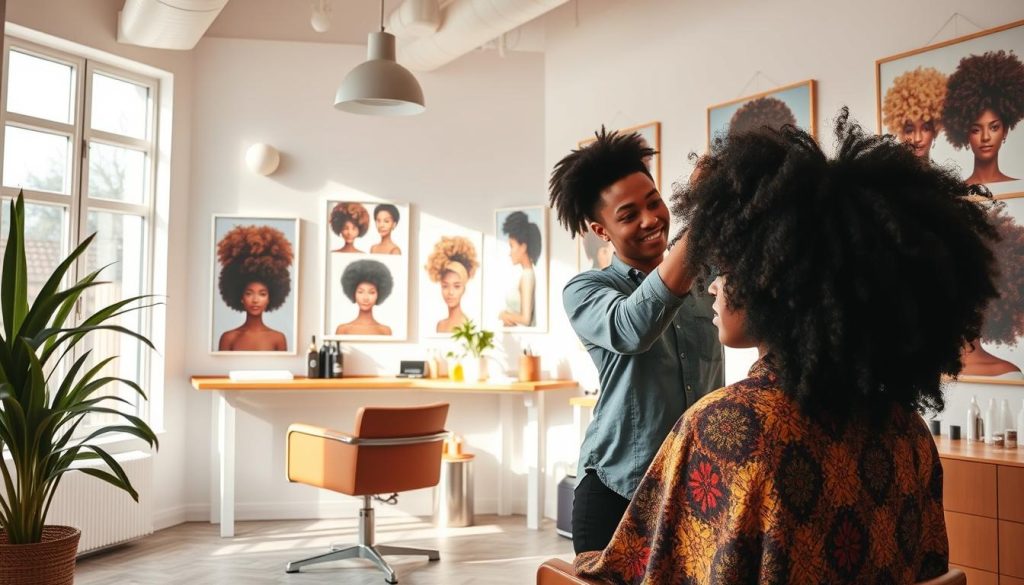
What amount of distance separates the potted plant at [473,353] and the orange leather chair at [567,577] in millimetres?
4474

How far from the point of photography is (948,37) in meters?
3.90

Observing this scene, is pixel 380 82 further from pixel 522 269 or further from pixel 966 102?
pixel 966 102

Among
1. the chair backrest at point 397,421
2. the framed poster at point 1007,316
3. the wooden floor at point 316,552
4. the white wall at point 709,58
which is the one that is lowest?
the wooden floor at point 316,552

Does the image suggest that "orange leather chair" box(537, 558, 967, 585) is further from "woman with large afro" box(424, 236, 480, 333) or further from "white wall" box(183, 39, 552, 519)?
"woman with large afro" box(424, 236, 480, 333)

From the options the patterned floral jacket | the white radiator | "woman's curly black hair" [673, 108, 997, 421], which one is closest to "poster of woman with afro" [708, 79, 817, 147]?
"woman's curly black hair" [673, 108, 997, 421]

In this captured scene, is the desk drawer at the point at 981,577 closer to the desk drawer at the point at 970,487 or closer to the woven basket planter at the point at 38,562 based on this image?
the desk drawer at the point at 970,487

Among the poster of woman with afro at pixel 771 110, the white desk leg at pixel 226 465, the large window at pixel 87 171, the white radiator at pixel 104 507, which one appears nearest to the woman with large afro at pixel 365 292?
the white desk leg at pixel 226 465

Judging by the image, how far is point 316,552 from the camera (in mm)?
5125

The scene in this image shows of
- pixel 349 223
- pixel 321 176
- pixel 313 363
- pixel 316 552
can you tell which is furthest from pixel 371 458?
pixel 321 176

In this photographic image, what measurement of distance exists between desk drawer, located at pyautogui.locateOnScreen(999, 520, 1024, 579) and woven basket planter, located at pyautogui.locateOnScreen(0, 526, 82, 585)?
341cm

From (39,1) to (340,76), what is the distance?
2.00m

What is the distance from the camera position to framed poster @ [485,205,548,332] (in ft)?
20.2

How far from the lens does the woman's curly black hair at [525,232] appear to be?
6.18 m

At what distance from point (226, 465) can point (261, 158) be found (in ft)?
7.01
